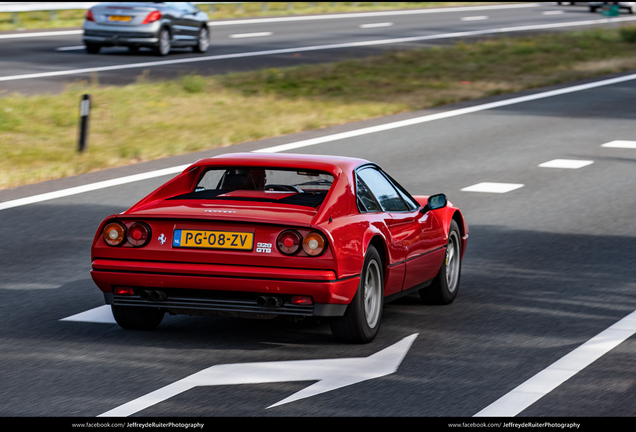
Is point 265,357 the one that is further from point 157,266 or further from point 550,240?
point 550,240

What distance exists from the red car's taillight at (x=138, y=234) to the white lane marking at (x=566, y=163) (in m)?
10.7

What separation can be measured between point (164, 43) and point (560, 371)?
2610 centimetres

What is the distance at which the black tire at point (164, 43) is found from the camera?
1228 inches

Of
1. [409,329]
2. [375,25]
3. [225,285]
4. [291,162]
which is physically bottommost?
[375,25]

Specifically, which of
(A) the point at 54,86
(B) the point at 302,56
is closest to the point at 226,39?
(B) the point at 302,56

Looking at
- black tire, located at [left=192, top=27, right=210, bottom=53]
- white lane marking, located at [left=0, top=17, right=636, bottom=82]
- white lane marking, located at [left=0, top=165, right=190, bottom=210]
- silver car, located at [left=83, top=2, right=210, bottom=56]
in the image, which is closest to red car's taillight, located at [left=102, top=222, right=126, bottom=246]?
white lane marking, located at [left=0, top=165, right=190, bottom=210]

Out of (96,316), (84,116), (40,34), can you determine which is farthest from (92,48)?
(96,316)

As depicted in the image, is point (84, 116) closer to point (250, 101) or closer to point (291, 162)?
point (250, 101)

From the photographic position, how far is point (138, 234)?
23.2 ft

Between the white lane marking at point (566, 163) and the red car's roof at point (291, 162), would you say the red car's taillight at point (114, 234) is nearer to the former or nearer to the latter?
the red car's roof at point (291, 162)

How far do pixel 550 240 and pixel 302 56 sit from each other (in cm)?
2200

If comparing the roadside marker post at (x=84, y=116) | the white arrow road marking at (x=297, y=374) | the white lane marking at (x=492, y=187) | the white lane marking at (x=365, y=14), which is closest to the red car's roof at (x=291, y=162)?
the white arrow road marking at (x=297, y=374)

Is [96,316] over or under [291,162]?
under
